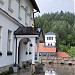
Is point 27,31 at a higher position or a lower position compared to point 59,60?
higher

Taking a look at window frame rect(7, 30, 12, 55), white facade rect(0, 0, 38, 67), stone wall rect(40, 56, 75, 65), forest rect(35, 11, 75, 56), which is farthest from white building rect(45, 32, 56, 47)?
window frame rect(7, 30, 12, 55)

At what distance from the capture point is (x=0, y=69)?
737 inches

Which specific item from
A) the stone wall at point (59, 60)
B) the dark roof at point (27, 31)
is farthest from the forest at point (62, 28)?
the dark roof at point (27, 31)

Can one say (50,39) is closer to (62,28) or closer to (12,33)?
(62,28)

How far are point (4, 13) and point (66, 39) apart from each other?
340ft

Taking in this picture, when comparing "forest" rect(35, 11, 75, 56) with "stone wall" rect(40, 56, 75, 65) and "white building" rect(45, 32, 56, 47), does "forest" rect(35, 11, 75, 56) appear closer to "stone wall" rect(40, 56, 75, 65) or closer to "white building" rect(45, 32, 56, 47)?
"white building" rect(45, 32, 56, 47)

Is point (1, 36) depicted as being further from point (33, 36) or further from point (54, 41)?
point (54, 41)

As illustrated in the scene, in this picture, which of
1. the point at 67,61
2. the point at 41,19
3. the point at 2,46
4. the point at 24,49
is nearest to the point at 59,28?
the point at 41,19

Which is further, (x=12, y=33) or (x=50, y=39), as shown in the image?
(x=50, y=39)

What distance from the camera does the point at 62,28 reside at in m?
126

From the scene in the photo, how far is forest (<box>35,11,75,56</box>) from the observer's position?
4658 inches

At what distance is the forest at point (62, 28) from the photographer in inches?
4658

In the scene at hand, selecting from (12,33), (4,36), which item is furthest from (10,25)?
(4,36)

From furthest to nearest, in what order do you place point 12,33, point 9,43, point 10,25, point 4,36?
point 12,33 < point 9,43 < point 10,25 < point 4,36
